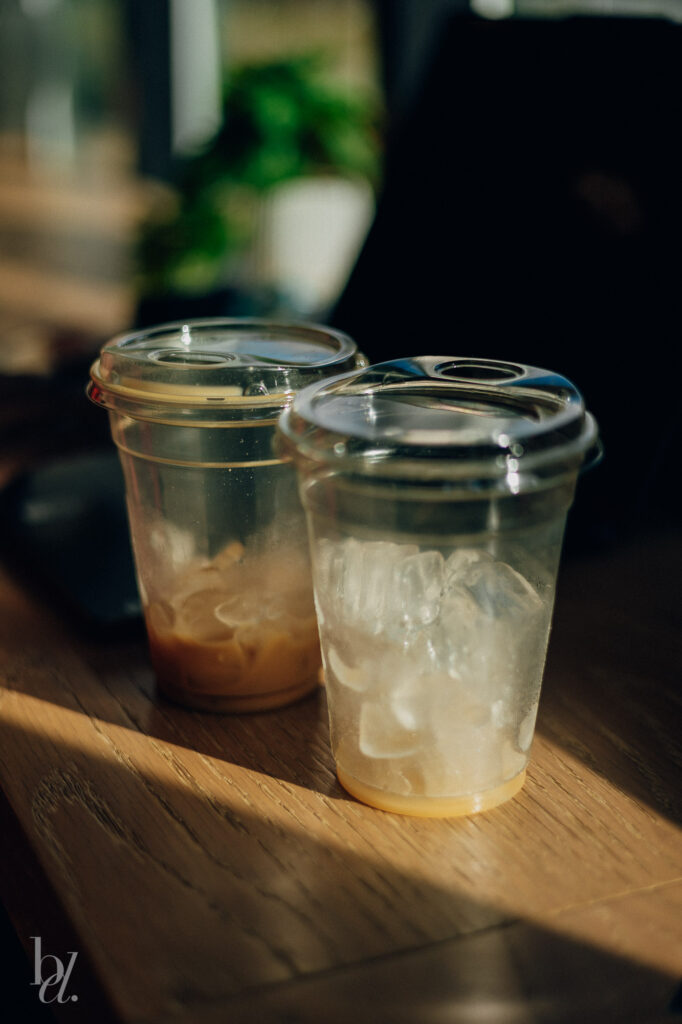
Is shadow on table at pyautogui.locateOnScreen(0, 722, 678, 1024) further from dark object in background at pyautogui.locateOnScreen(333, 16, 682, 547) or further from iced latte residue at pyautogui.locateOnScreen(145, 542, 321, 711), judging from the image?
dark object in background at pyautogui.locateOnScreen(333, 16, 682, 547)

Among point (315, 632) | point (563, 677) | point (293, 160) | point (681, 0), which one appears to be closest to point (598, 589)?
point (563, 677)

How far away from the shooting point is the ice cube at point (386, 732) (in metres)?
0.47

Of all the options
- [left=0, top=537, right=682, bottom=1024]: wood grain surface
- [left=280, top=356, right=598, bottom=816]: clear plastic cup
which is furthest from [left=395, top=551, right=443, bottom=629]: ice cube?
[left=0, top=537, right=682, bottom=1024]: wood grain surface

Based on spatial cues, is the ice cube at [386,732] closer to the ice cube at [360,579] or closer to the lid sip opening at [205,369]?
the ice cube at [360,579]

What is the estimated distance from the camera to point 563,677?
2.01 feet

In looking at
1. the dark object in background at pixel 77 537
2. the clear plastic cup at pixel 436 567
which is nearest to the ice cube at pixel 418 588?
the clear plastic cup at pixel 436 567

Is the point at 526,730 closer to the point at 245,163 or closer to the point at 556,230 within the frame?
the point at 556,230

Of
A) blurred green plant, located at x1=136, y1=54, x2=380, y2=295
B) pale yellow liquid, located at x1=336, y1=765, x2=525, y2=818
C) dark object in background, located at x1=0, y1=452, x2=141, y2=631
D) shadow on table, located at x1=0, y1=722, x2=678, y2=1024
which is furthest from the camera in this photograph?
blurred green plant, located at x1=136, y1=54, x2=380, y2=295

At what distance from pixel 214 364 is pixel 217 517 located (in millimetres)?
86

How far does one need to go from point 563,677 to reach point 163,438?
0.28 meters

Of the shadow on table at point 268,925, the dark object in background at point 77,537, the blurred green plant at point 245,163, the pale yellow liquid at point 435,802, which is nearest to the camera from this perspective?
the shadow on table at point 268,925

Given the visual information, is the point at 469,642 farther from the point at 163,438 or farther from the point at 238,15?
the point at 238,15

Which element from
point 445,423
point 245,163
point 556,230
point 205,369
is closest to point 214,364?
point 205,369

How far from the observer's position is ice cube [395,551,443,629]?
460 mm
